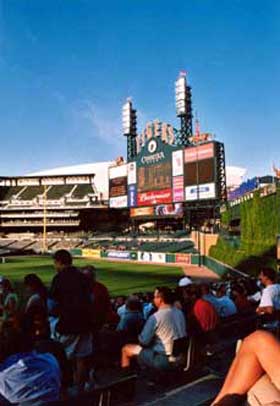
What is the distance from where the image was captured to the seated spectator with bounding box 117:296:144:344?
22.4ft

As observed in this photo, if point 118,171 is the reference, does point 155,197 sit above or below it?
below

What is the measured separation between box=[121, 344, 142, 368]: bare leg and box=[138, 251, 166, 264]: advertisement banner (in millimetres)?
45087

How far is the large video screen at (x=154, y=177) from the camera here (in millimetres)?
56312

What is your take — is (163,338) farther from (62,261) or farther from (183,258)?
(183,258)

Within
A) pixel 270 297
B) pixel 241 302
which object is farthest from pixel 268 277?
pixel 241 302

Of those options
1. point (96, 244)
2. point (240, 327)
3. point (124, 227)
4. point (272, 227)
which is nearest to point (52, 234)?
point (124, 227)

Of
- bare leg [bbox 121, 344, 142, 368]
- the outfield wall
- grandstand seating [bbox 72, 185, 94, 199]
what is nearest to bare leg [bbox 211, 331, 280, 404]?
bare leg [bbox 121, 344, 142, 368]

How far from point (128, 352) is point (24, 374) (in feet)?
8.66

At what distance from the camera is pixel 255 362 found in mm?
2857

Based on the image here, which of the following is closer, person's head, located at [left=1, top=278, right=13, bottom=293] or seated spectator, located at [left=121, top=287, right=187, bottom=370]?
seated spectator, located at [left=121, top=287, right=187, bottom=370]

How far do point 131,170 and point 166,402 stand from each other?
57.6 meters

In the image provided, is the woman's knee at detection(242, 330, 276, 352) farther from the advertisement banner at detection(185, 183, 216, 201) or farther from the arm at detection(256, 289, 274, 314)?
the advertisement banner at detection(185, 183, 216, 201)

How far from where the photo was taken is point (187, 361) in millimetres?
6156

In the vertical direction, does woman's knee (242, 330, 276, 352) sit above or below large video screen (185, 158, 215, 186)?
below
